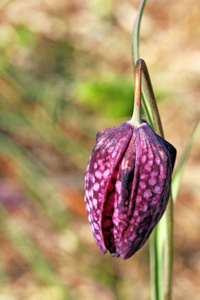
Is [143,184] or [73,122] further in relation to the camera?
[73,122]

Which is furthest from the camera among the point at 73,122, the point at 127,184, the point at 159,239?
Answer: the point at 73,122

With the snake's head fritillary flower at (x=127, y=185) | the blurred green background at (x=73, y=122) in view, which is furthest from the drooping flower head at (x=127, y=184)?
the blurred green background at (x=73, y=122)

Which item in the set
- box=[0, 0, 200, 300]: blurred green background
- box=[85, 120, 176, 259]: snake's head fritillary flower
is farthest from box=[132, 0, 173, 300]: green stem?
box=[0, 0, 200, 300]: blurred green background

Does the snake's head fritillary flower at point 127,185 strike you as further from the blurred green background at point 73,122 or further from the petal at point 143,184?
the blurred green background at point 73,122

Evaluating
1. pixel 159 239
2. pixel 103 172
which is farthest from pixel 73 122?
pixel 103 172

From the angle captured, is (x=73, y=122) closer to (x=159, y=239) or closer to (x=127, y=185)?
(x=159, y=239)

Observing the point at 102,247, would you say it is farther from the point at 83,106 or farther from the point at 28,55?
the point at 28,55

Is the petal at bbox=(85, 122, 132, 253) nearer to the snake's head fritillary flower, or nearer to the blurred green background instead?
the snake's head fritillary flower
